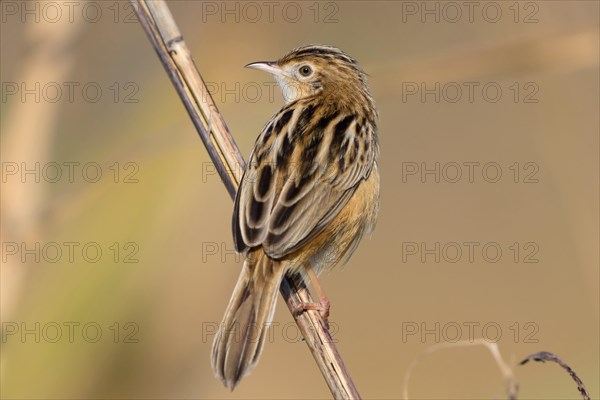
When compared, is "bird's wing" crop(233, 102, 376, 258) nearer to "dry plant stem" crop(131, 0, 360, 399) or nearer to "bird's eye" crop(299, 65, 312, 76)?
"dry plant stem" crop(131, 0, 360, 399)

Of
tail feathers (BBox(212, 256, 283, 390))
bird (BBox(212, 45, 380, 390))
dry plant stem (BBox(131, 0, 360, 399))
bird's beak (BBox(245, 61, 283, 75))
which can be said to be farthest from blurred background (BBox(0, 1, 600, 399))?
tail feathers (BBox(212, 256, 283, 390))

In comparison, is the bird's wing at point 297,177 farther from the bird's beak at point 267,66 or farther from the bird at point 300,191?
the bird's beak at point 267,66

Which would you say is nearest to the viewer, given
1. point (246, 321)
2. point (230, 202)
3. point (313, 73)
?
point (246, 321)

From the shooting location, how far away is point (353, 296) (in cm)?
636

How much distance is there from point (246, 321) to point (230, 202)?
A: 5.59ft

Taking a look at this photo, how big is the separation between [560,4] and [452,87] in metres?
2.37

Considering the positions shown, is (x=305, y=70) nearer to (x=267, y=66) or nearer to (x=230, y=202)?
(x=267, y=66)

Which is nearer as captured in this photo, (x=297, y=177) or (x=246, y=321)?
(x=246, y=321)

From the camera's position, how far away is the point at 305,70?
4641 mm

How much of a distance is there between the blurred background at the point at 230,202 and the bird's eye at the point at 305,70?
24 centimetres

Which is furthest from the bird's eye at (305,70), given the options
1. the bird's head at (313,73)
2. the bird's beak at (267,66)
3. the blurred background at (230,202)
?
the blurred background at (230,202)

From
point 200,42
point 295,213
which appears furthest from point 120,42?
point 295,213

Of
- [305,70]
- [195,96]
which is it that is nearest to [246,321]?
[195,96]

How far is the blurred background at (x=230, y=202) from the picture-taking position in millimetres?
3807
